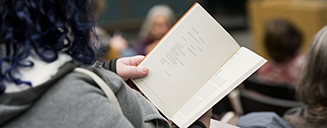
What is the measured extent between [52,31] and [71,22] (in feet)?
0.15

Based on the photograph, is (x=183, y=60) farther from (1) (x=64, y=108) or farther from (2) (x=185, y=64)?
(1) (x=64, y=108)

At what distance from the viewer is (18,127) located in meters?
0.75

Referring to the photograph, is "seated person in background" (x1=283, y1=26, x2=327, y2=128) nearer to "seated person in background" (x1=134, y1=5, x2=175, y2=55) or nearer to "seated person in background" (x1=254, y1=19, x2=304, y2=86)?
"seated person in background" (x1=254, y1=19, x2=304, y2=86)

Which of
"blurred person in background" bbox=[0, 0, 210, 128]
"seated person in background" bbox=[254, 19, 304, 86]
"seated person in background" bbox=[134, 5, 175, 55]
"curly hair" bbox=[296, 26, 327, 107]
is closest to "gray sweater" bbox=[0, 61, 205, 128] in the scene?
"blurred person in background" bbox=[0, 0, 210, 128]

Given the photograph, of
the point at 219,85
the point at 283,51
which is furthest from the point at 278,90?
the point at 219,85

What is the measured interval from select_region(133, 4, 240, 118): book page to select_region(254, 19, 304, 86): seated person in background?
175cm

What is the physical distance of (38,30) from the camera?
75 centimetres

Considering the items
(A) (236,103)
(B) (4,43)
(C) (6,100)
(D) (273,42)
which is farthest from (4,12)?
(D) (273,42)

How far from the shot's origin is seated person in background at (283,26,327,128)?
135 centimetres

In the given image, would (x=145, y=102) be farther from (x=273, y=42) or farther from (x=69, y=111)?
(x=273, y=42)

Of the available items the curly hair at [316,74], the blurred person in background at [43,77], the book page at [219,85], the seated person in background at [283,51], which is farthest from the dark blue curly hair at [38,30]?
the seated person in background at [283,51]

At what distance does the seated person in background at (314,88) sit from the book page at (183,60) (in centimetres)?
51

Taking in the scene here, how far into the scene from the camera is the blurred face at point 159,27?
4.16 m

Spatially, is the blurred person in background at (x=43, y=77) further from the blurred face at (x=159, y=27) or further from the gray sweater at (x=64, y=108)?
the blurred face at (x=159, y=27)
